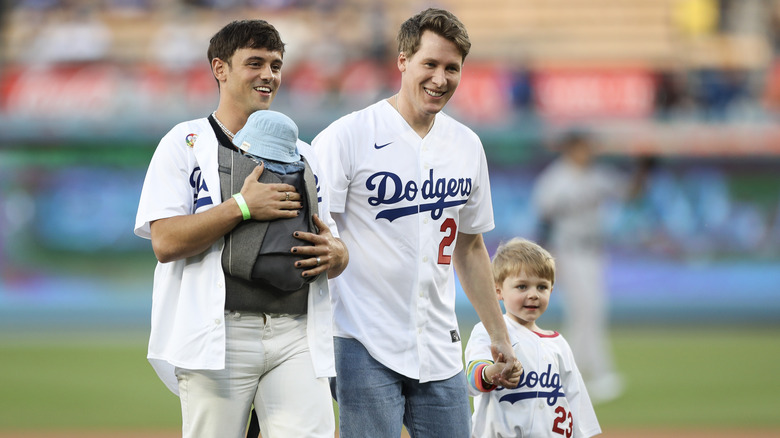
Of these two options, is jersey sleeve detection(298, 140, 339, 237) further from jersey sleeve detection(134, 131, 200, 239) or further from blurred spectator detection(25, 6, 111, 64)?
blurred spectator detection(25, 6, 111, 64)

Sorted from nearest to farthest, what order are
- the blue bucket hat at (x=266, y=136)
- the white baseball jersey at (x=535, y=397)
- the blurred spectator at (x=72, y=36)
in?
the blue bucket hat at (x=266, y=136) → the white baseball jersey at (x=535, y=397) → the blurred spectator at (x=72, y=36)

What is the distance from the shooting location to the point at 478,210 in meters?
4.46

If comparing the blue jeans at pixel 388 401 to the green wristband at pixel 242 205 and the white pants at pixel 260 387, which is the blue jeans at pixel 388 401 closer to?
the white pants at pixel 260 387

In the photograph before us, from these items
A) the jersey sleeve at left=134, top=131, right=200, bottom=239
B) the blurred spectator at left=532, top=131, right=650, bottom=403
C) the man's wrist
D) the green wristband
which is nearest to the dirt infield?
the blurred spectator at left=532, top=131, right=650, bottom=403

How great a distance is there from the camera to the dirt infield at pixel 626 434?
28.7 feet

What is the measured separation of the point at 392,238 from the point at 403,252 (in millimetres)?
74

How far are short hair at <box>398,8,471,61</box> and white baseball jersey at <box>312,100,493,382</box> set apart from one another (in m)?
0.34

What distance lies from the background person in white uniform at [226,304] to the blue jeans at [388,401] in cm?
33

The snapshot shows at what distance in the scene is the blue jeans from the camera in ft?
13.3

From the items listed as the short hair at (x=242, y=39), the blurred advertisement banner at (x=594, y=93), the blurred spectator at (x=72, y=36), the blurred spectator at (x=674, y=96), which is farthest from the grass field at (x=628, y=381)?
the blurred spectator at (x=72, y=36)

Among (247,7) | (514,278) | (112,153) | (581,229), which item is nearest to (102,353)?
(112,153)

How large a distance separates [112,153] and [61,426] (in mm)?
7353

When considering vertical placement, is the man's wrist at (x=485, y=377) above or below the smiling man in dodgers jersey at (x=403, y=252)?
below

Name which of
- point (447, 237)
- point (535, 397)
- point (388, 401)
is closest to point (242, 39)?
point (447, 237)
